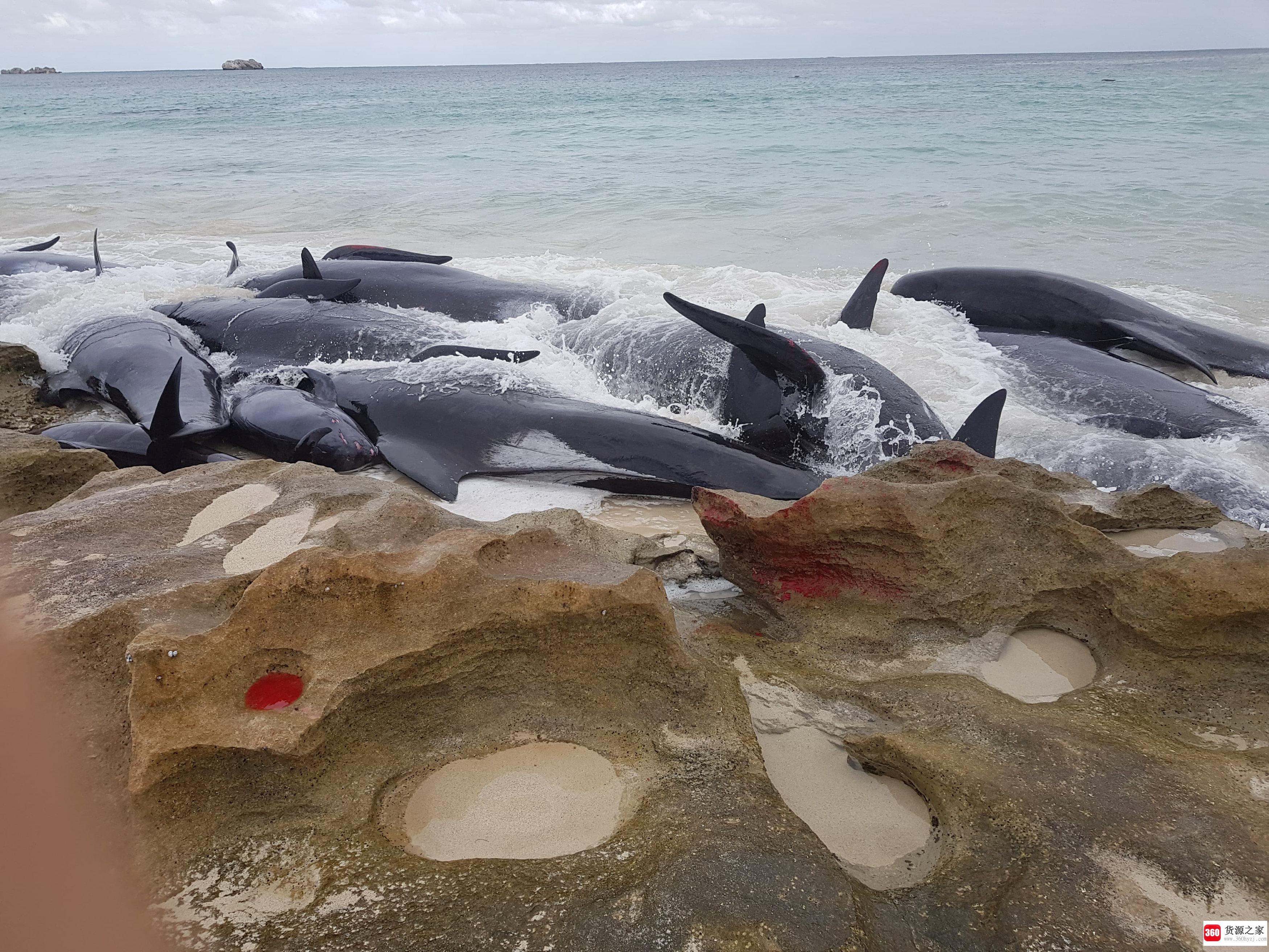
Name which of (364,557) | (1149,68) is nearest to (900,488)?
(364,557)

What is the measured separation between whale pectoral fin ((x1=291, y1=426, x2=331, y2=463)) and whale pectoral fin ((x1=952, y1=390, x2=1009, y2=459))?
3.67 meters

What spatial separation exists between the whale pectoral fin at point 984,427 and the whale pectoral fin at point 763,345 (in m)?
0.91

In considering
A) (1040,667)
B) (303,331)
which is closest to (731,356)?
(1040,667)

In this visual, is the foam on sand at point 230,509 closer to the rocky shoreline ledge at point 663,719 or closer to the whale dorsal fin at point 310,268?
the rocky shoreline ledge at point 663,719

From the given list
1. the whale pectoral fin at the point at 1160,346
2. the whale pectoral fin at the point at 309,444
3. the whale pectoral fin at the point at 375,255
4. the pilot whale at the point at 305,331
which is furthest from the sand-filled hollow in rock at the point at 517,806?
the whale pectoral fin at the point at 375,255

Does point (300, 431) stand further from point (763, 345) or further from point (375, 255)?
point (375, 255)

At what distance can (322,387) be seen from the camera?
19.6 feet

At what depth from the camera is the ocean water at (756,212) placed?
23.6 feet

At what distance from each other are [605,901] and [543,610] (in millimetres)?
910

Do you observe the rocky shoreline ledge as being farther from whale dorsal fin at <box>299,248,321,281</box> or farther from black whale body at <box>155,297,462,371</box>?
whale dorsal fin at <box>299,248,321,281</box>

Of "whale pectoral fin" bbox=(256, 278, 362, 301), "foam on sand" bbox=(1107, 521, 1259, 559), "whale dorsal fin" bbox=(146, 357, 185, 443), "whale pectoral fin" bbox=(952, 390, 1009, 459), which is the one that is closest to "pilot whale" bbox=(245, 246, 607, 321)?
"whale pectoral fin" bbox=(256, 278, 362, 301)

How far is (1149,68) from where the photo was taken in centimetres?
7194

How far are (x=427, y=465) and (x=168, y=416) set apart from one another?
5.24 ft

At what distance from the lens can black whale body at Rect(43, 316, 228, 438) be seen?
19.8ft
